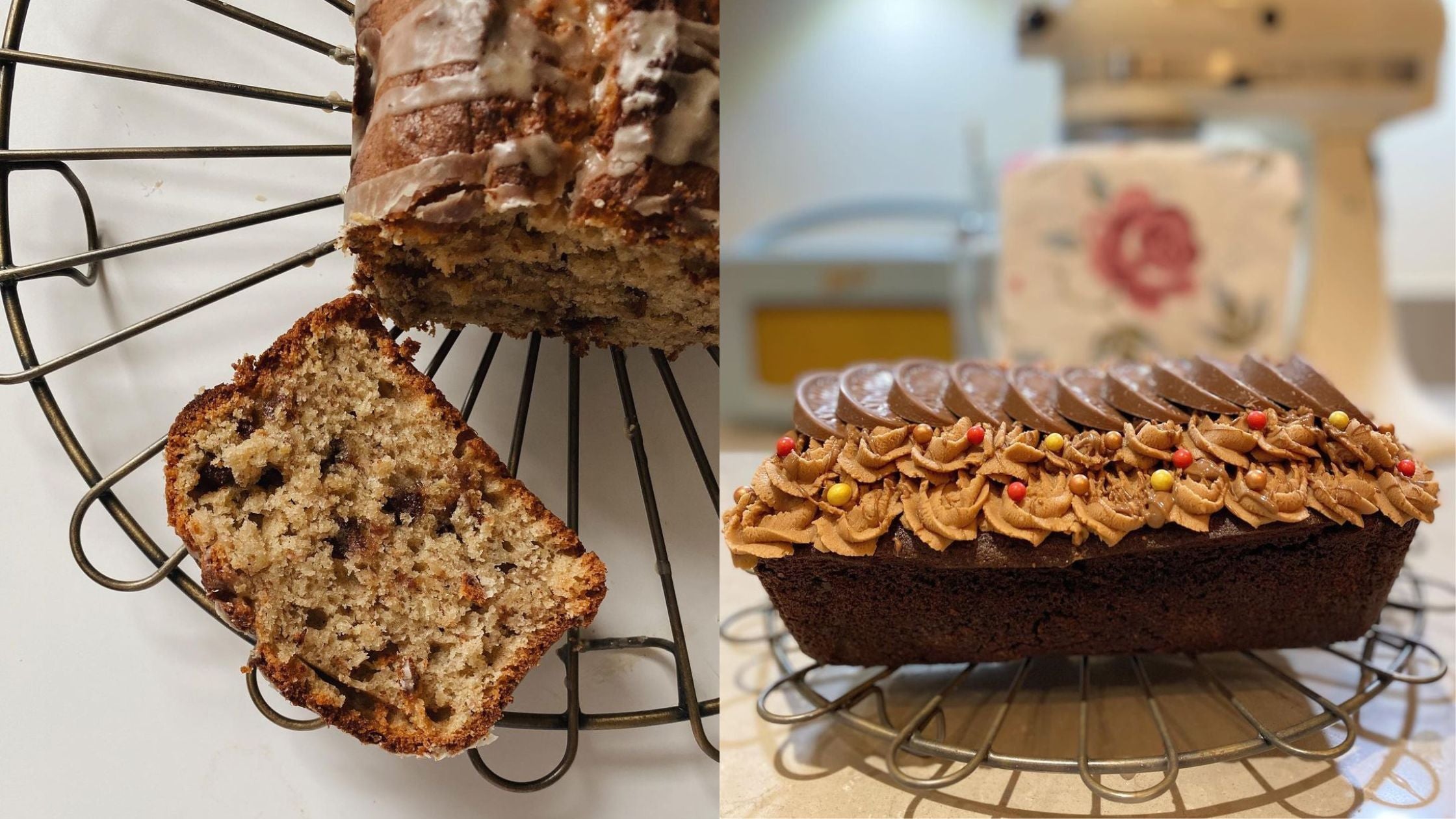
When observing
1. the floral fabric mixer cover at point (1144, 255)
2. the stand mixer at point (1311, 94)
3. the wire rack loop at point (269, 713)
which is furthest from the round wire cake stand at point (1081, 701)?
the floral fabric mixer cover at point (1144, 255)

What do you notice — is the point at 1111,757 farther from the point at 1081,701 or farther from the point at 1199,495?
the point at 1199,495

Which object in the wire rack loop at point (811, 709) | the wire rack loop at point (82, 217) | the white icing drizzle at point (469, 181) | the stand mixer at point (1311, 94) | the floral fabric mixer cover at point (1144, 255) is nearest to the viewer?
the white icing drizzle at point (469, 181)

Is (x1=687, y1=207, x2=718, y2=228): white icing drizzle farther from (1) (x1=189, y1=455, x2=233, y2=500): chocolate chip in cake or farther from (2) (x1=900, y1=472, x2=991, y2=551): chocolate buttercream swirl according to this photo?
(1) (x1=189, y1=455, x2=233, y2=500): chocolate chip in cake

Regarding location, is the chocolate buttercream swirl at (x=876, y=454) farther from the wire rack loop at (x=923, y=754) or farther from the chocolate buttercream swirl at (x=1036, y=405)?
the wire rack loop at (x=923, y=754)

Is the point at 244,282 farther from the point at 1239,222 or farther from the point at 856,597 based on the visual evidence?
the point at 1239,222

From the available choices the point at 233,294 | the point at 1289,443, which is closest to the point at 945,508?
the point at 1289,443
